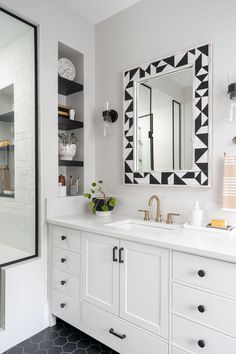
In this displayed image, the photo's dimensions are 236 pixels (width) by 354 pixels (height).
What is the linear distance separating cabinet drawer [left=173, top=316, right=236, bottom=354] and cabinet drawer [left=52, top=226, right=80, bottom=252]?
0.83 metres

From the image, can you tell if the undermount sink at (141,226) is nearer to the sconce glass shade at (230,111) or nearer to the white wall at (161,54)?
the white wall at (161,54)

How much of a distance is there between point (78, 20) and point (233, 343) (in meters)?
2.67

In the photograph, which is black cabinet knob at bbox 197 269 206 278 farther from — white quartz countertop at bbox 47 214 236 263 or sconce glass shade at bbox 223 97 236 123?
sconce glass shade at bbox 223 97 236 123

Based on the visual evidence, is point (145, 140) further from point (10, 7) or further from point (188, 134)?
point (10, 7)

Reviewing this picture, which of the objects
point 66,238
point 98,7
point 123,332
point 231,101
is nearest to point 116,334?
point 123,332

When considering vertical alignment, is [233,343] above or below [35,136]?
below

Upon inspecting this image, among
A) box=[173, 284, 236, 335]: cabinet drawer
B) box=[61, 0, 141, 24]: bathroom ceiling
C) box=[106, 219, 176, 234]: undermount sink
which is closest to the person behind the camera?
box=[173, 284, 236, 335]: cabinet drawer

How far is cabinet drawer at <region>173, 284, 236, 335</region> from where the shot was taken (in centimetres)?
118

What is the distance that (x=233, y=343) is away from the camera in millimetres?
1165

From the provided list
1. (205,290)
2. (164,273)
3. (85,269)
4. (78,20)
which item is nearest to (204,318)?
(205,290)

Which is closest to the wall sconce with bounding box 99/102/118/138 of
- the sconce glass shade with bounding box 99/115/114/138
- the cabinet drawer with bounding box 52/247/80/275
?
the sconce glass shade with bounding box 99/115/114/138

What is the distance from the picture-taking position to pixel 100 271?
1707 mm

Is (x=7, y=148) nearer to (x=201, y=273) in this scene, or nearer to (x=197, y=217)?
(x=197, y=217)

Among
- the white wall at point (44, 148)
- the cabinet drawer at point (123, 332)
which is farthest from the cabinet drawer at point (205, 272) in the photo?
the white wall at point (44, 148)
